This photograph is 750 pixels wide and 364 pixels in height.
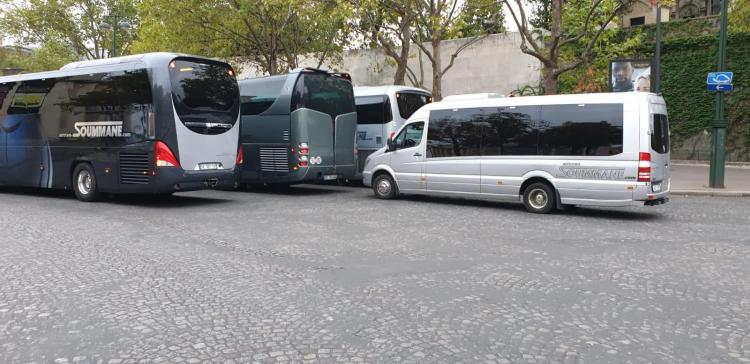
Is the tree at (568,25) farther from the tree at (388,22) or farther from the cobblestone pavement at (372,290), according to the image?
the cobblestone pavement at (372,290)

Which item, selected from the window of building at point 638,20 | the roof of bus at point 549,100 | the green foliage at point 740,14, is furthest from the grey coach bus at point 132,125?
the window of building at point 638,20

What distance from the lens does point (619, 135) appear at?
1062 cm

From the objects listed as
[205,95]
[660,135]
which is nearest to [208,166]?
[205,95]

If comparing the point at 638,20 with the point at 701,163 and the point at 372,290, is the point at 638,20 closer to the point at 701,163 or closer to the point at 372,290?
the point at 701,163

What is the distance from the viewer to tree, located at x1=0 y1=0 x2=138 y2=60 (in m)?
33.3

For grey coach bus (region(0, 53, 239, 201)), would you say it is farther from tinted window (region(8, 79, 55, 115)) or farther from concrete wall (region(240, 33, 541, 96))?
concrete wall (region(240, 33, 541, 96))

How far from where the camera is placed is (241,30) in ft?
83.3

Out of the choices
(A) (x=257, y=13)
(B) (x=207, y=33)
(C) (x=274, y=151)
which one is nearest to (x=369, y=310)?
(C) (x=274, y=151)

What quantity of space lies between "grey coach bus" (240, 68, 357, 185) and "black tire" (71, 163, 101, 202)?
3.37 m

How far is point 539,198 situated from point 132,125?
313 inches

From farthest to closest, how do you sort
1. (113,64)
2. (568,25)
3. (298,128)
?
1. (568,25)
2. (298,128)
3. (113,64)

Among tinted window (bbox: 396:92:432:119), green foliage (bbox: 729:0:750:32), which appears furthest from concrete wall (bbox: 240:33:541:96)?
green foliage (bbox: 729:0:750:32)

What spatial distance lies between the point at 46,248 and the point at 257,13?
1716cm

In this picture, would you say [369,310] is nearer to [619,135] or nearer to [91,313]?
[91,313]
